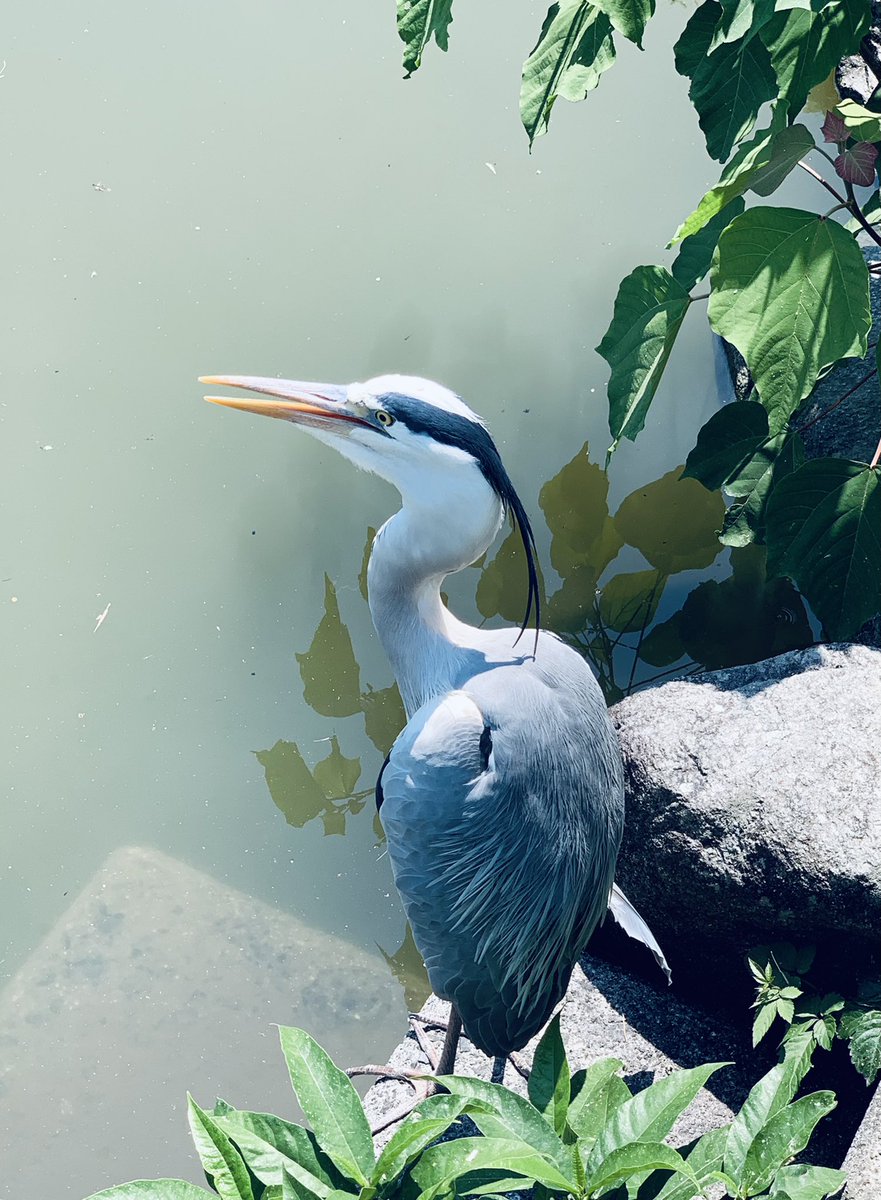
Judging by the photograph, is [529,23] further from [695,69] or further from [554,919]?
[554,919]

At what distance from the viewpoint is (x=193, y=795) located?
2.70 metres

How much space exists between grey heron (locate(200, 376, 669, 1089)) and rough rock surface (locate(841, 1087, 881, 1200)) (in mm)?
509

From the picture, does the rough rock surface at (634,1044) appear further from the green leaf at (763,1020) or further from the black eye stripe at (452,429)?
the black eye stripe at (452,429)

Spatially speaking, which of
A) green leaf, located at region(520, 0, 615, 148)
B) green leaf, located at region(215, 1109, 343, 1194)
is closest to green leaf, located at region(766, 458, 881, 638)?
green leaf, located at region(520, 0, 615, 148)

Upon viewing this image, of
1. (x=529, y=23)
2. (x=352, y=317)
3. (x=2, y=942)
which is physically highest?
(x=529, y=23)

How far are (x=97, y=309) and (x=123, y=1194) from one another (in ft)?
7.99

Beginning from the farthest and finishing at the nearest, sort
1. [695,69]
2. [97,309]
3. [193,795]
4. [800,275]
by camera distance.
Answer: [97,309] < [193,795] < [695,69] < [800,275]

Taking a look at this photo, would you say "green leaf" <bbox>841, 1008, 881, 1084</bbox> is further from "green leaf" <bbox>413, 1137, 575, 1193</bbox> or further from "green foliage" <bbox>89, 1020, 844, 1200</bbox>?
"green leaf" <bbox>413, 1137, 575, 1193</bbox>

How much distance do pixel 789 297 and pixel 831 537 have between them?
0.63 meters

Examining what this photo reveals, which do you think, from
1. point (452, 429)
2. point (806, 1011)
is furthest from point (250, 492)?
point (806, 1011)

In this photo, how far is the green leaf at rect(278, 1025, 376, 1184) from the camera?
1562 millimetres

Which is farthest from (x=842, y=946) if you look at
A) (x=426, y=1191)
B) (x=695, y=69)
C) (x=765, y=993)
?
(x=695, y=69)

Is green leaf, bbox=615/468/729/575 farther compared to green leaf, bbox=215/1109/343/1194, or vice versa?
green leaf, bbox=615/468/729/575

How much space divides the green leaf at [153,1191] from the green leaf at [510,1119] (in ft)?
1.21
